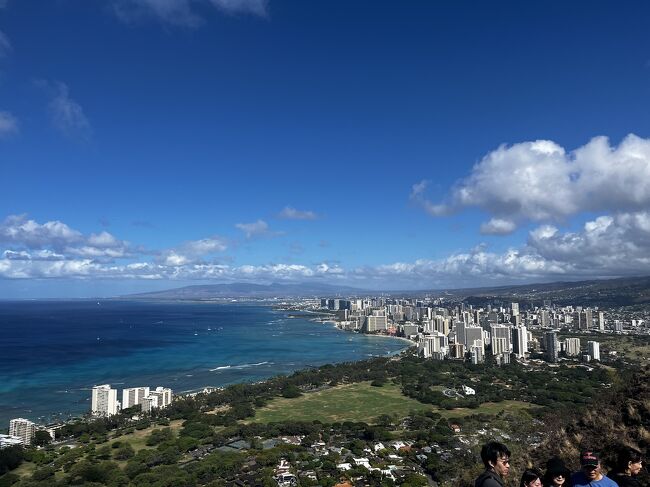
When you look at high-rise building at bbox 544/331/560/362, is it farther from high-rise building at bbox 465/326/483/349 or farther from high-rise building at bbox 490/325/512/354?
high-rise building at bbox 465/326/483/349

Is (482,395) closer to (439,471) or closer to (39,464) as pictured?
(439,471)

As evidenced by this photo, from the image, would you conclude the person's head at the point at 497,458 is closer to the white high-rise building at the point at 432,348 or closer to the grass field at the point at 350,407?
the grass field at the point at 350,407

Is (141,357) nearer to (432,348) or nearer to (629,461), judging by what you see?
(432,348)

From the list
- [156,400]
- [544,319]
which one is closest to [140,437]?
[156,400]

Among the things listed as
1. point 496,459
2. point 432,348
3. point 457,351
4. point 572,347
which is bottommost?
point 457,351

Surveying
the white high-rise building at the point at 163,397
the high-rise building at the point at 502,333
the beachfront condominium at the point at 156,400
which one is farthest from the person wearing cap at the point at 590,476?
the high-rise building at the point at 502,333

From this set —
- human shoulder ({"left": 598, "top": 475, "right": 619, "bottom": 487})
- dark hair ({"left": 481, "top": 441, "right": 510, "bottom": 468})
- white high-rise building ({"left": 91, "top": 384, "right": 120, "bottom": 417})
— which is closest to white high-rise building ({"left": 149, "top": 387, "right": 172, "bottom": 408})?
white high-rise building ({"left": 91, "top": 384, "right": 120, "bottom": 417})

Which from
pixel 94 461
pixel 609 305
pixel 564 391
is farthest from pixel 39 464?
pixel 609 305

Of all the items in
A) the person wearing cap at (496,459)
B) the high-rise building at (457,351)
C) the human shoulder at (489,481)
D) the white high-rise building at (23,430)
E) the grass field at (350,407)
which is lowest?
the high-rise building at (457,351)
